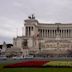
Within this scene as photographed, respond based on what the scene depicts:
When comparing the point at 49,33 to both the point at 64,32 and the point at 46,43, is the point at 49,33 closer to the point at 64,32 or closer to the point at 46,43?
the point at 64,32

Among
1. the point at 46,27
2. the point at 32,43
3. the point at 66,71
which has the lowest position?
the point at 66,71

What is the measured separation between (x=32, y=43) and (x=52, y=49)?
809 centimetres

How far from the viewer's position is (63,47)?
108125mm

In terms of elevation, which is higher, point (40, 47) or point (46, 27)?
point (46, 27)

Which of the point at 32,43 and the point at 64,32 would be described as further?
the point at 64,32

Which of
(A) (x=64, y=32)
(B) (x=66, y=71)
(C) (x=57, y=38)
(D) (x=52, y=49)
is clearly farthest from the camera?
(A) (x=64, y=32)

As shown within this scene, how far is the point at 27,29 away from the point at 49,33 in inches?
398

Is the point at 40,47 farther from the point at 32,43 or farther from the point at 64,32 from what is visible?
the point at 64,32

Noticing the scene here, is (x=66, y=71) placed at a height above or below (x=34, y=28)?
below

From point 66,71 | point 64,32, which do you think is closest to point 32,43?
point 64,32

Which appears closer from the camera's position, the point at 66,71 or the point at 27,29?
the point at 66,71

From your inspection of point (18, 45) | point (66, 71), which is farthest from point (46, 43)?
point (66, 71)

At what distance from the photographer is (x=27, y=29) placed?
120 meters

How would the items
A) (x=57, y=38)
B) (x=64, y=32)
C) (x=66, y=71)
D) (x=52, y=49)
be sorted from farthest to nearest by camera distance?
1. (x=64, y=32)
2. (x=57, y=38)
3. (x=52, y=49)
4. (x=66, y=71)
